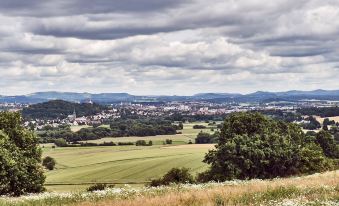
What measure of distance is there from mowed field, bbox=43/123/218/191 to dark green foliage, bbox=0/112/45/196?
3044 cm

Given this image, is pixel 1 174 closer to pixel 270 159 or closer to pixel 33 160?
pixel 33 160

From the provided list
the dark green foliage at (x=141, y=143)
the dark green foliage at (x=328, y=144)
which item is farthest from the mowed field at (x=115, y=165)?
the dark green foliage at (x=328, y=144)

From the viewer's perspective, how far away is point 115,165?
113312 millimetres

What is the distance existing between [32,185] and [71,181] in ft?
162

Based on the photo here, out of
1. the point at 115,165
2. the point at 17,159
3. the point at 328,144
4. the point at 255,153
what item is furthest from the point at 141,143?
the point at 17,159

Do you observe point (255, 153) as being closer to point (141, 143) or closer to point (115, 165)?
point (115, 165)

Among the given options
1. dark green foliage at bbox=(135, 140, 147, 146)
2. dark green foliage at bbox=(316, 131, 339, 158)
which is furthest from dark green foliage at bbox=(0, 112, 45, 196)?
dark green foliage at bbox=(135, 140, 147, 146)

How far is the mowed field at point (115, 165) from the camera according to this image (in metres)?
95.4

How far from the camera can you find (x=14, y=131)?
50469 millimetres

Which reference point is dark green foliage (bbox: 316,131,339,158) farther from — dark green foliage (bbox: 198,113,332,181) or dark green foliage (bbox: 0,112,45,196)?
dark green foliage (bbox: 0,112,45,196)

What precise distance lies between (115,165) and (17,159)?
66.8m

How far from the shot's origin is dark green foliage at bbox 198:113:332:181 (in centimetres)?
6219

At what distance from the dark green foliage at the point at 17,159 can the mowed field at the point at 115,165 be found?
3044 centimetres

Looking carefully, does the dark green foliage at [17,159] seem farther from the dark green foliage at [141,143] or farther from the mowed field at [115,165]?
the dark green foliage at [141,143]
